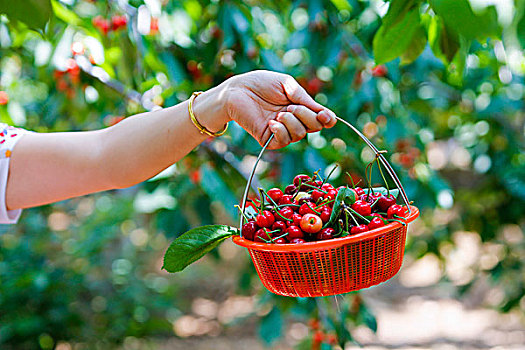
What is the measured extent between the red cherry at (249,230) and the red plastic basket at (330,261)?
0.01 meters

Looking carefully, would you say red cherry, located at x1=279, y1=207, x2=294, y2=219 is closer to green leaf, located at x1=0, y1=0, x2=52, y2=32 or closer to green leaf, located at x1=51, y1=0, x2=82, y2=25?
green leaf, located at x1=0, y1=0, x2=52, y2=32

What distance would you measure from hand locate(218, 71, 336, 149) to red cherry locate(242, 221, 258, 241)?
0.16 metres

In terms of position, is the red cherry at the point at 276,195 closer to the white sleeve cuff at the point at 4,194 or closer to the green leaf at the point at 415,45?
the green leaf at the point at 415,45

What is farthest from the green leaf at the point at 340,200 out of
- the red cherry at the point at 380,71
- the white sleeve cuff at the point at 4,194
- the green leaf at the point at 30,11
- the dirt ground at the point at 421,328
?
the dirt ground at the point at 421,328

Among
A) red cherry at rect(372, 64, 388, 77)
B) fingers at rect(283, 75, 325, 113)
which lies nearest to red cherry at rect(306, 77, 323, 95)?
red cherry at rect(372, 64, 388, 77)

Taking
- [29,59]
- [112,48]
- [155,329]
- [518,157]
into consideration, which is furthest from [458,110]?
[155,329]

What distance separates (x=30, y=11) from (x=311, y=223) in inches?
19.0

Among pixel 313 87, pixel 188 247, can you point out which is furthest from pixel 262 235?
pixel 313 87

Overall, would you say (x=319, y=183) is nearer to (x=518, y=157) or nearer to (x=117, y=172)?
(x=117, y=172)

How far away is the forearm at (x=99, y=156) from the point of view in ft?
3.46

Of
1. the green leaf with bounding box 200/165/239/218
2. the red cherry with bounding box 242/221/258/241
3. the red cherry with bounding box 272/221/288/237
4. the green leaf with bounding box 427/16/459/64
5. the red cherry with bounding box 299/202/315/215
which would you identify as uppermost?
the green leaf with bounding box 427/16/459/64

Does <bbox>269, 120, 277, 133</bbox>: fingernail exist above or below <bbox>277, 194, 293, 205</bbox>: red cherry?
above

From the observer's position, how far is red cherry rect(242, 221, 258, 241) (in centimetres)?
82

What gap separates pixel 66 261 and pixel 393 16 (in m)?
2.86
